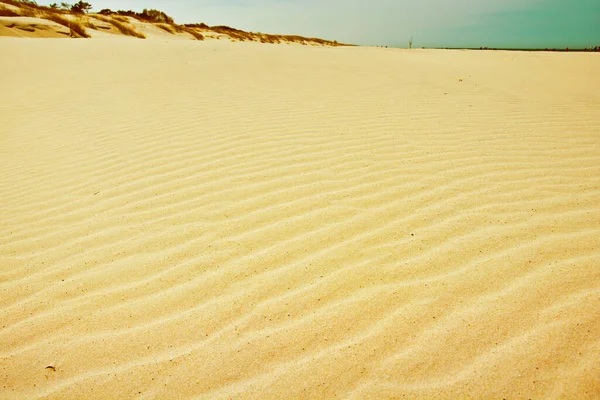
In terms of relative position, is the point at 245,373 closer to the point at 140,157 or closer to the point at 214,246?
the point at 214,246

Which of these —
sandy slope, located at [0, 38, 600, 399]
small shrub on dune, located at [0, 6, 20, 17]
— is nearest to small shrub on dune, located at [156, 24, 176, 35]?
small shrub on dune, located at [0, 6, 20, 17]

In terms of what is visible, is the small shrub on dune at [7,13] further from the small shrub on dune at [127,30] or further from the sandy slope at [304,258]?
the sandy slope at [304,258]

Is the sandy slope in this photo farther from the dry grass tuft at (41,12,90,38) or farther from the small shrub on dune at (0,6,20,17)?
the small shrub on dune at (0,6,20,17)

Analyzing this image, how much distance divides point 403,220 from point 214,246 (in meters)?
1.17

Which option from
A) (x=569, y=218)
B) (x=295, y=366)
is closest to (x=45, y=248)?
(x=295, y=366)

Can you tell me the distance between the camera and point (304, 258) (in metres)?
1.88

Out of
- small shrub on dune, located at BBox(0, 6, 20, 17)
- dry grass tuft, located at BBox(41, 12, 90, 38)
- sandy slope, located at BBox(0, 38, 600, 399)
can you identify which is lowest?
sandy slope, located at BBox(0, 38, 600, 399)

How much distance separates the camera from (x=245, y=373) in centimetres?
134

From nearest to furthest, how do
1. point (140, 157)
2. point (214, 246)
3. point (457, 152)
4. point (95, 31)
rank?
point (214, 246), point (457, 152), point (140, 157), point (95, 31)

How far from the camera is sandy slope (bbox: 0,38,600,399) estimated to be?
4.37 ft

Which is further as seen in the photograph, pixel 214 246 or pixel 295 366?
pixel 214 246

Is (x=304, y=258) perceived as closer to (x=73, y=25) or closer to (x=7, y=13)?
(x=73, y=25)

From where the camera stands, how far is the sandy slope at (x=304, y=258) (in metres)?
1.33

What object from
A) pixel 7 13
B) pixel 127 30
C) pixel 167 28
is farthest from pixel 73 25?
pixel 167 28
